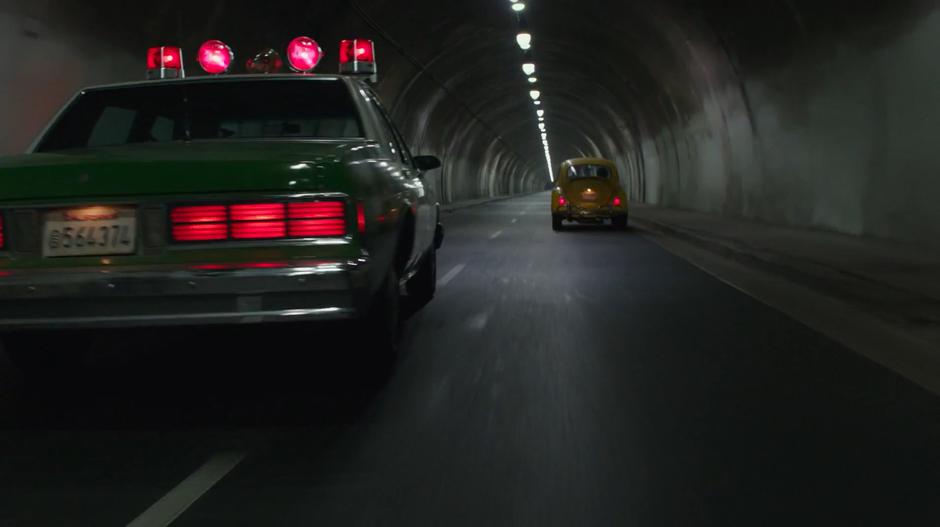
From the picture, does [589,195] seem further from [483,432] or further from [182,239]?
[182,239]

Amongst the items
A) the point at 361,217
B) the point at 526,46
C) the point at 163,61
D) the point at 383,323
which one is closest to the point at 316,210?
the point at 361,217

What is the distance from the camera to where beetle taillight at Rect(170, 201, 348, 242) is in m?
4.75

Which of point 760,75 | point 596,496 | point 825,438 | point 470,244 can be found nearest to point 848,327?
point 825,438

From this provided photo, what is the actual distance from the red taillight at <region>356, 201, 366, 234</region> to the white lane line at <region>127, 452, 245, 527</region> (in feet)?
4.11

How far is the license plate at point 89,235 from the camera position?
4.70 meters

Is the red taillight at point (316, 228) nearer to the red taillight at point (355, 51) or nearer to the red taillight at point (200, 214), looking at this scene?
the red taillight at point (200, 214)

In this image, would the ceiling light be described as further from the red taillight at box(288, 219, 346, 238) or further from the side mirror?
the red taillight at box(288, 219, 346, 238)

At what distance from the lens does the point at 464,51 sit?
1130 inches

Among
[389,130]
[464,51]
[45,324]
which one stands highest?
[464,51]

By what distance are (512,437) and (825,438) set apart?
145 cm

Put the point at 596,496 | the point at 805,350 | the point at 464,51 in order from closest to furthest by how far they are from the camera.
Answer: the point at 596,496 → the point at 805,350 → the point at 464,51

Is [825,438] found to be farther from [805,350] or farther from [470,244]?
[470,244]

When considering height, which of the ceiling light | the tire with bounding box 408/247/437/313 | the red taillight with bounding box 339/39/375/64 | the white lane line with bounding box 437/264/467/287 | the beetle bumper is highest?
the ceiling light

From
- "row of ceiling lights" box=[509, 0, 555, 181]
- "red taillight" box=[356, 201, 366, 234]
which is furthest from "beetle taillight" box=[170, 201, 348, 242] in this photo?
"row of ceiling lights" box=[509, 0, 555, 181]
